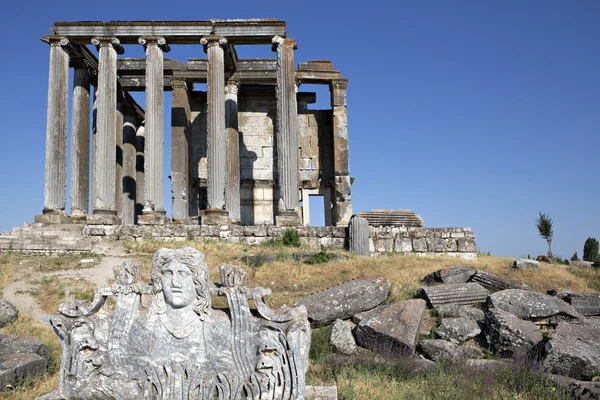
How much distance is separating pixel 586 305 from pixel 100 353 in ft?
29.7

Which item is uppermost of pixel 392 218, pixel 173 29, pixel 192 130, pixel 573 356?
pixel 173 29

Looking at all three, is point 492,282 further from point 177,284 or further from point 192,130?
point 192,130

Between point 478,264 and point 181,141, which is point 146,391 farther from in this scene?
point 181,141

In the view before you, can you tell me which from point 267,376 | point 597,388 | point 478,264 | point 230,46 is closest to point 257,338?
point 267,376

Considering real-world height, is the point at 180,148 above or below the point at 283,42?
below

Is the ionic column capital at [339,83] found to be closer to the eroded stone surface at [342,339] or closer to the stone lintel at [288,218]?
the stone lintel at [288,218]

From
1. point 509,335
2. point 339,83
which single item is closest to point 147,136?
point 339,83

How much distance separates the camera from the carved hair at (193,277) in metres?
4.53

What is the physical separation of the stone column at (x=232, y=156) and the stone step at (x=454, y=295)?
481 inches

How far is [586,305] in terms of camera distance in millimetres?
9688

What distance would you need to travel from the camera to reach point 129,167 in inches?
990

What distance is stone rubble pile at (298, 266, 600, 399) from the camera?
638 centimetres

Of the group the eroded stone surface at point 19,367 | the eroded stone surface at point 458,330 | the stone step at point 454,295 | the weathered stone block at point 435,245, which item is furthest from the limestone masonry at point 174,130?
the eroded stone surface at point 19,367

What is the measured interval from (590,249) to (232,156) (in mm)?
16924
